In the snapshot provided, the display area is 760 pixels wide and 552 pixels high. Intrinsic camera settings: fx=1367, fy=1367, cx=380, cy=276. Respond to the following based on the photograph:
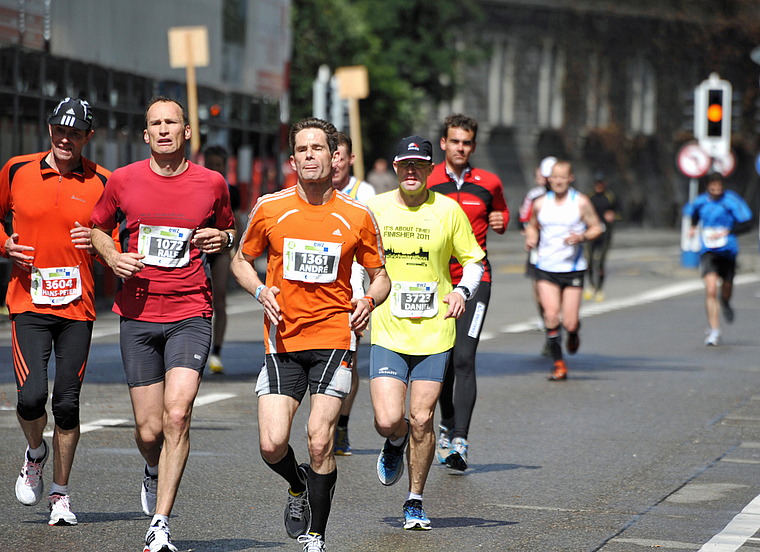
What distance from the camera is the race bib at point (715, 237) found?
48.9 ft

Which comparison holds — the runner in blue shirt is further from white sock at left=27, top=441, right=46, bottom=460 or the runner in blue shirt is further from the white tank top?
white sock at left=27, top=441, right=46, bottom=460

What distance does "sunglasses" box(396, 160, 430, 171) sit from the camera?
6555mm

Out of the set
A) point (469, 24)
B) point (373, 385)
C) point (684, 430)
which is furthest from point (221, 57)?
point (469, 24)

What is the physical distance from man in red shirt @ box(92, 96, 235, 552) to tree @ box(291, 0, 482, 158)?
1274 inches

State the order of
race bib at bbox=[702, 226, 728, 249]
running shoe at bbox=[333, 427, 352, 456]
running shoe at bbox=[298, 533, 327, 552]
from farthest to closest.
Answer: race bib at bbox=[702, 226, 728, 249], running shoe at bbox=[333, 427, 352, 456], running shoe at bbox=[298, 533, 327, 552]

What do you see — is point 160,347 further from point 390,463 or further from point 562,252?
point 562,252

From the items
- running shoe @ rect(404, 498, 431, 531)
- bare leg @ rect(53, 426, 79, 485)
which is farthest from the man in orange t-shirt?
bare leg @ rect(53, 426, 79, 485)

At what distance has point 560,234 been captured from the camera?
12188 mm

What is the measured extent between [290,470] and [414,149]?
5.78 ft

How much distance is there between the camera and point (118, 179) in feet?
19.4

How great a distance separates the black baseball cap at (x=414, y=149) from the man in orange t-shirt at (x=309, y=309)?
89cm

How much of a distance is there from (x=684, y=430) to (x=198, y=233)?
450 cm

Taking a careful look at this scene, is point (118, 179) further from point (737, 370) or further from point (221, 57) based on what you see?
point (221, 57)

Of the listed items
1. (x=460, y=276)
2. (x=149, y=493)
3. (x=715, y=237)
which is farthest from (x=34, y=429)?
(x=715, y=237)
